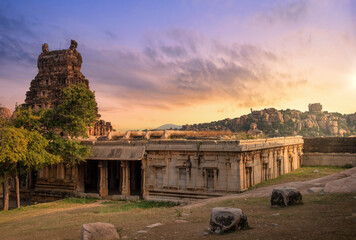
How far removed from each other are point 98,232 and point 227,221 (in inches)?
183

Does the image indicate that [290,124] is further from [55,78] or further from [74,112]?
[74,112]

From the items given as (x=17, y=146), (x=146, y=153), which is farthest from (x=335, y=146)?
(x=17, y=146)

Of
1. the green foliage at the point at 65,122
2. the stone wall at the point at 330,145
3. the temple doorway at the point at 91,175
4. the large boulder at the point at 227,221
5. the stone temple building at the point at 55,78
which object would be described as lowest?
the temple doorway at the point at 91,175

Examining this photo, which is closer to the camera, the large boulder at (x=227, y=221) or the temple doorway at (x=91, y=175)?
the large boulder at (x=227, y=221)

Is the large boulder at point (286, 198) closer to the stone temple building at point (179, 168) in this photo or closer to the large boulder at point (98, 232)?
the large boulder at point (98, 232)

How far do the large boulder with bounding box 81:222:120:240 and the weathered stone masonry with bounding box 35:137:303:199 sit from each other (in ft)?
45.8

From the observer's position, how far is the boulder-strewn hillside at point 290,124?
3755 inches

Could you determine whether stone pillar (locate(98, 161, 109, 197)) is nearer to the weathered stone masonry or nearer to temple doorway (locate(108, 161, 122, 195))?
the weathered stone masonry

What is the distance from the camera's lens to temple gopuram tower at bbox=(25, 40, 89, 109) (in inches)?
2132

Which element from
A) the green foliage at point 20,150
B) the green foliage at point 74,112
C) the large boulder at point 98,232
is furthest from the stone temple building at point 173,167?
the large boulder at point 98,232

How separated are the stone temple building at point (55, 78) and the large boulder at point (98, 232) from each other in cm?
4461

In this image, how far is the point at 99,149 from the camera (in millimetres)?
28859

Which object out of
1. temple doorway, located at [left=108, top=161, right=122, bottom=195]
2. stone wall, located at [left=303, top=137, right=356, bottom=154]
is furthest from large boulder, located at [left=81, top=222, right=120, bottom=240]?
stone wall, located at [left=303, top=137, right=356, bottom=154]

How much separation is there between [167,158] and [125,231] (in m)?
14.1
